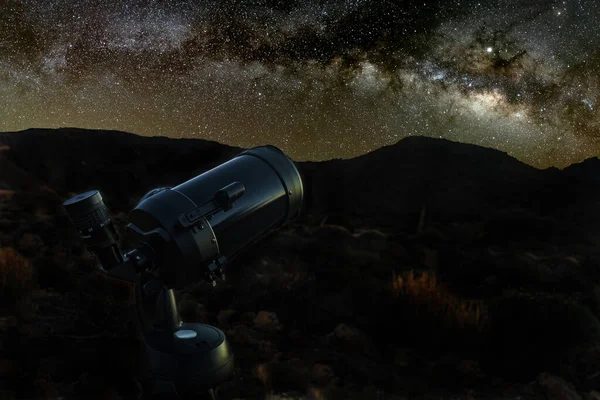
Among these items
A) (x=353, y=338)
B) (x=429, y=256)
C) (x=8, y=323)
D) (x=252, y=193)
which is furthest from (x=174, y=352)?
(x=429, y=256)

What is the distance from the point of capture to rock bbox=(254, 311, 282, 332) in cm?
532

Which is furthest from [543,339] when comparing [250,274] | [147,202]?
[147,202]

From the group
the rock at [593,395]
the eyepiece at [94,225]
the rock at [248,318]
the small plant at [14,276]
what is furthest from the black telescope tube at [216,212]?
the small plant at [14,276]

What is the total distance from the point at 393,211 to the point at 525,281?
7.44 m

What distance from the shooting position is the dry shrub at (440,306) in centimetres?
539

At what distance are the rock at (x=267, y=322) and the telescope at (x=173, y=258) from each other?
266 cm

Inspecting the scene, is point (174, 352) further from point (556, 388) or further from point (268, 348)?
point (556, 388)

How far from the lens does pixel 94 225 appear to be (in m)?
2.50

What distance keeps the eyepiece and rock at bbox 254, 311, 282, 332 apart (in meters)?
2.94

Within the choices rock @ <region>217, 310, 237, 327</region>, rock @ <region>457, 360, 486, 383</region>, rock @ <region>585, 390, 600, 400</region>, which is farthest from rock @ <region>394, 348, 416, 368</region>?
rock @ <region>217, 310, 237, 327</region>

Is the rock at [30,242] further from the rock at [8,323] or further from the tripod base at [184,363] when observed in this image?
the tripod base at [184,363]

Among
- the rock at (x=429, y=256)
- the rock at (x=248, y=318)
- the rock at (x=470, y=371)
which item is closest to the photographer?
the rock at (x=470, y=371)

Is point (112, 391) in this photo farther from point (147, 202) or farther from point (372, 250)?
point (372, 250)

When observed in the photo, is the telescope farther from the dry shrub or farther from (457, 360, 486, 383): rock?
the dry shrub
